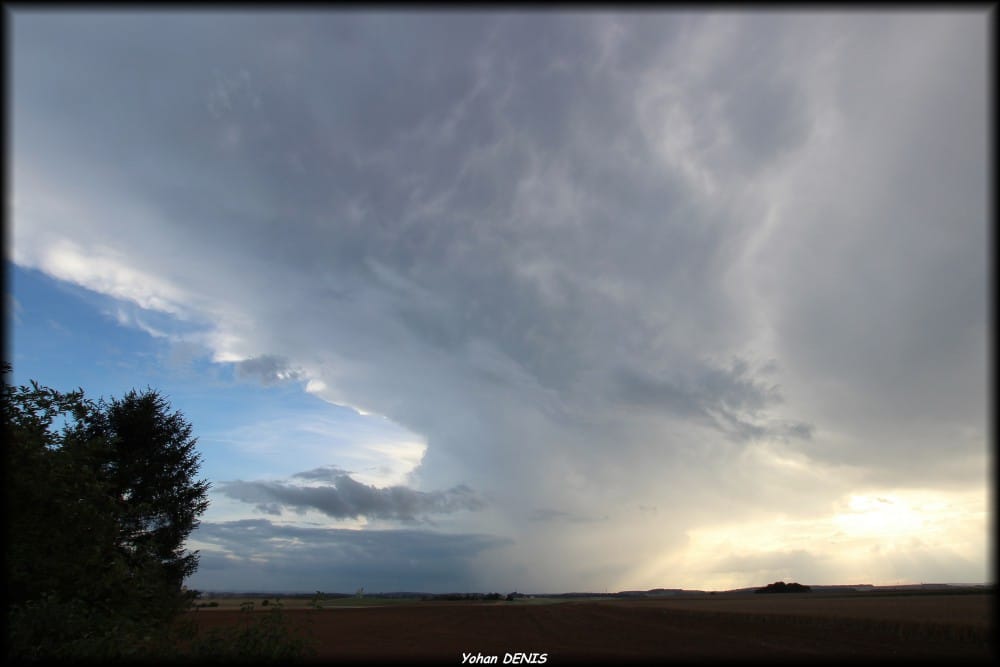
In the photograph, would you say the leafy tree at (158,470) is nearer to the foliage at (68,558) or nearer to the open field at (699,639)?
the open field at (699,639)

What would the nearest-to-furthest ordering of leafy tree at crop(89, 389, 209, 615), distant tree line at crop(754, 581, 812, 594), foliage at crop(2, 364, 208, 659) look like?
foliage at crop(2, 364, 208, 659) → leafy tree at crop(89, 389, 209, 615) → distant tree line at crop(754, 581, 812, 594)

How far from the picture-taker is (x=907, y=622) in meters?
45.0

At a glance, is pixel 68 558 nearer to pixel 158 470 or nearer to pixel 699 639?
pixel 158 470

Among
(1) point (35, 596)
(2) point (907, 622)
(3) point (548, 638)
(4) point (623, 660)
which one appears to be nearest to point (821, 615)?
(2) point (907, 622)

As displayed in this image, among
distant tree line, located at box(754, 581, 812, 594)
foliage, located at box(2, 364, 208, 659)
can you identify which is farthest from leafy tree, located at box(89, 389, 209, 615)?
distant tree line, located at box(754, 581, 812, 594)

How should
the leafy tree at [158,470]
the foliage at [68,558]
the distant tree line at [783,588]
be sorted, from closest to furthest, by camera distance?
the foliage at [68,558] → the leafy tree at [158,470] → the distant tree line at [783,588]

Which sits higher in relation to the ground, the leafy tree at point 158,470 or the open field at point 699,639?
the leafy tree at point 158,470

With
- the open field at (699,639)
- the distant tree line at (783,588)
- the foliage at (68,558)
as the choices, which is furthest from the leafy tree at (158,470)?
the distant tree line at (783,588)

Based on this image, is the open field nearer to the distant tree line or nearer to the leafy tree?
the leafy tree

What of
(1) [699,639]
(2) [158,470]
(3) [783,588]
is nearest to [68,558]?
(2) [158,470]

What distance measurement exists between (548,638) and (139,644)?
39715 millimetres

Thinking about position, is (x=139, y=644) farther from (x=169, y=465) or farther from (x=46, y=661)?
(x=169, y=465)

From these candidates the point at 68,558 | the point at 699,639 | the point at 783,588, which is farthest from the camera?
the point at 783,588

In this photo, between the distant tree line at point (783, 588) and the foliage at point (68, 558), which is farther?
the distant tree line at point (783, 588)
